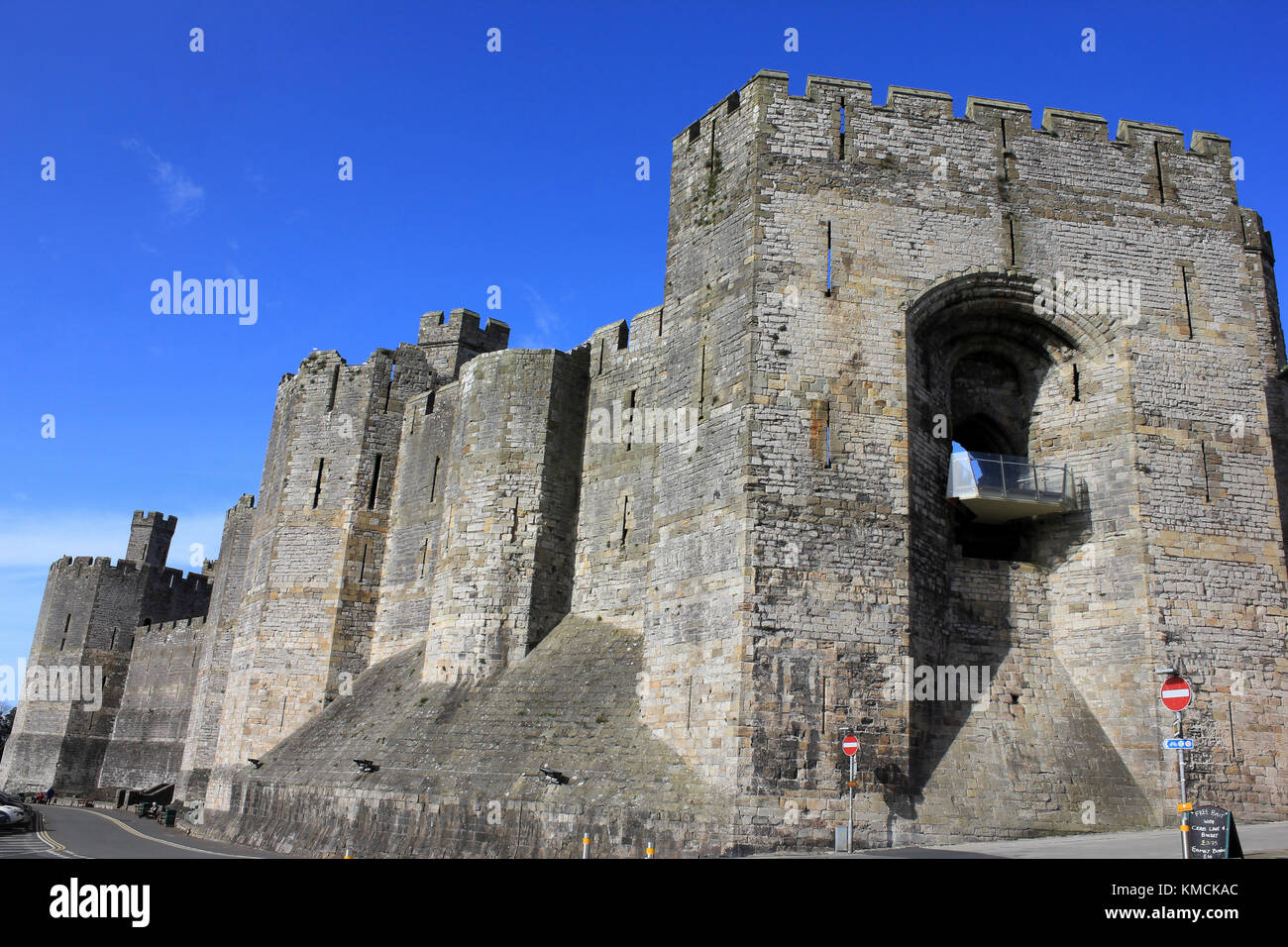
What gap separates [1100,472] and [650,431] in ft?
23.8

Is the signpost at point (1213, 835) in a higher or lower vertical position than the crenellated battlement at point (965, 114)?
lower

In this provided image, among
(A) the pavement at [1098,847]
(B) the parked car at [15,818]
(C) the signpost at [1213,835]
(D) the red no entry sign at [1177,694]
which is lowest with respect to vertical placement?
(B) the parked car at [15,818]

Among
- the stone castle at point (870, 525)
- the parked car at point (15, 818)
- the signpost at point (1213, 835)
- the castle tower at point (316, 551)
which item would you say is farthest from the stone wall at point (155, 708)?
the signpost at point (1213, 835)

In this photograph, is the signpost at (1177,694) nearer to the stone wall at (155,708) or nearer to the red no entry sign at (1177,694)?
the red no entry sign at (1177,694)

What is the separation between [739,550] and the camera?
43.1ft

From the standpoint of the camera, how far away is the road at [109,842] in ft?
53.5

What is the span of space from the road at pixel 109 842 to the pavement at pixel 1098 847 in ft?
36.8

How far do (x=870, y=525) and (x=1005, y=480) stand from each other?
7.93ft

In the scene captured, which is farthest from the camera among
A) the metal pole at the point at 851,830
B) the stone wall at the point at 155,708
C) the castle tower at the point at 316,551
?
the stone wall at the point at 155,708

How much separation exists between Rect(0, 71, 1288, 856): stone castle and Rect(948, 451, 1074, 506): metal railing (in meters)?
0.05

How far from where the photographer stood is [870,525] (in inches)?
527

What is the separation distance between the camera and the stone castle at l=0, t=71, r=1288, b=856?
41.6ft
